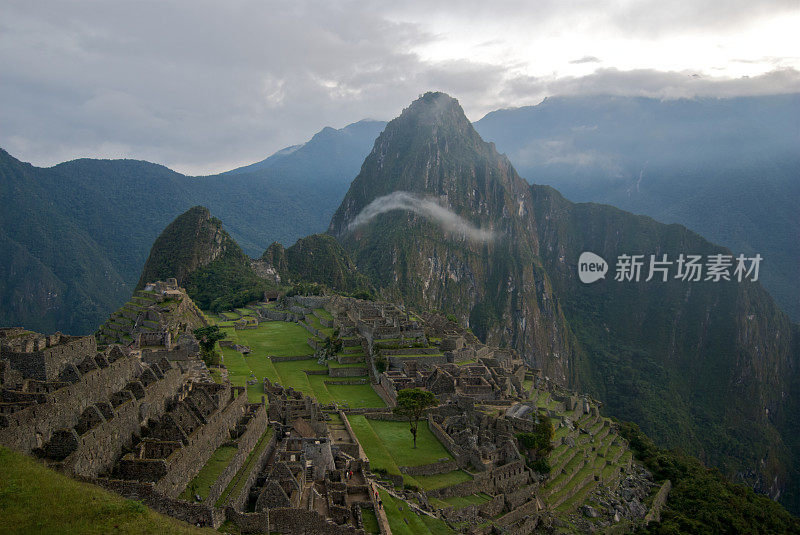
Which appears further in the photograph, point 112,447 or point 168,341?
point 168,341

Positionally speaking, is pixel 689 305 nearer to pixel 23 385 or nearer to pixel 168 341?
pixel 168 341

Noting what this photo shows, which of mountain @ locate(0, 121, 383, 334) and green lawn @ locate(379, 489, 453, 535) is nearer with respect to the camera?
green lawn @ locate(379, 489, 453, 535)

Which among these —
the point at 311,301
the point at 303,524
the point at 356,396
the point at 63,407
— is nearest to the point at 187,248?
the point at 311,301

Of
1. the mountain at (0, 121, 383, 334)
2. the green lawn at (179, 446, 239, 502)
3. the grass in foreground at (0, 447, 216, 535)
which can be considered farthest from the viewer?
the mountain at (0, 121, 383, 334)

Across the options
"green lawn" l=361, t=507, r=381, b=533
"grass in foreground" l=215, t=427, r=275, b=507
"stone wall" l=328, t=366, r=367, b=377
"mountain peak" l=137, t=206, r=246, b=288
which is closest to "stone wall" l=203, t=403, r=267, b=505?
"grass in foreground" l=215, t=427, r=275, b=507

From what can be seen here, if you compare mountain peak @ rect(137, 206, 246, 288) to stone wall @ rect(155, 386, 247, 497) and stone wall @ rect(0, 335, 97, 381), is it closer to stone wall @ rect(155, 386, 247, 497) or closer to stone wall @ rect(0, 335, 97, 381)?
stone wall @ rect(0, 335, 97, 381)

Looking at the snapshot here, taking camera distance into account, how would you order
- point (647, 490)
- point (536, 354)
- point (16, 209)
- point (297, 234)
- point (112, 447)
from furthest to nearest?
point (297, 234) → point (536, 354) → point (16, 209) → point (647, 490) → point (112, 447)

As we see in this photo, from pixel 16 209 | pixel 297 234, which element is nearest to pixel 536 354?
pixel 297 234
